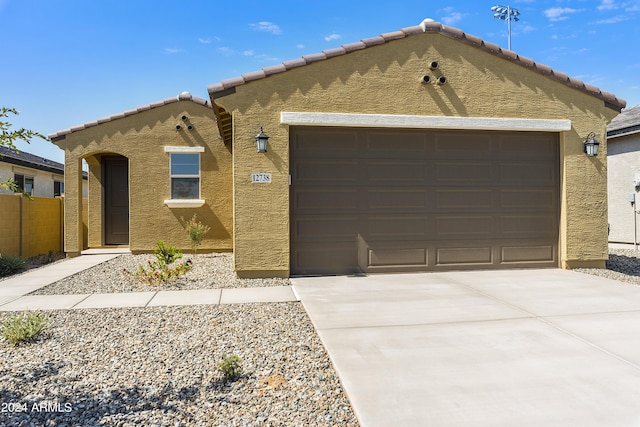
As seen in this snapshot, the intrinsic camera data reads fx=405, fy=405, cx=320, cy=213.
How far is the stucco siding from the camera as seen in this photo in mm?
13406

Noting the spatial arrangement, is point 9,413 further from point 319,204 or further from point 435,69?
point 435,69

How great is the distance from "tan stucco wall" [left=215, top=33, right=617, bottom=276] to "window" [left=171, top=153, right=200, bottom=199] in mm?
4817

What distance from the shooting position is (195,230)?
11.1 meters

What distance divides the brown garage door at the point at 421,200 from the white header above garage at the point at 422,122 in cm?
22

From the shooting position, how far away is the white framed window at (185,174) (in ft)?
38.1

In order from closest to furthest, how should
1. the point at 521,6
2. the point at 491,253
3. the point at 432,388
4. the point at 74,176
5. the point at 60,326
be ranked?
the point at 432,388 < the point at 60,326 < the point at 491,253 < the point at 74,176 < the point at 521,6

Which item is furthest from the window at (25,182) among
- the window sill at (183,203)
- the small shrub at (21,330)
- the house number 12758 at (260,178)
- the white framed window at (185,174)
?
the small shrub at (21,330)

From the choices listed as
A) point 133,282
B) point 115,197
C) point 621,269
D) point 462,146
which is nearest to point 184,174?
point 115,197

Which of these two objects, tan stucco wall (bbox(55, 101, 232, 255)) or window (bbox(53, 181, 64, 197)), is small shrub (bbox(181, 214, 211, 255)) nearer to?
tan stucco wall (bbox(55, 101, 232, 255))

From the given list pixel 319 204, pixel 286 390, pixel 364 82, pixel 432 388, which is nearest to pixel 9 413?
pixel 286 390

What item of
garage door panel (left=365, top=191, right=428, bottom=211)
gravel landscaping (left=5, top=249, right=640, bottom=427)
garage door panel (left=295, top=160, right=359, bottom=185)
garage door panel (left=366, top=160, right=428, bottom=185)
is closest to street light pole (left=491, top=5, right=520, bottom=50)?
garage door panel (left=366, top=160, right=428, bottom=185)

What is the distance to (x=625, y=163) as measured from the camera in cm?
1376

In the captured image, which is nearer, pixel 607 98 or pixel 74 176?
pixel 607 98

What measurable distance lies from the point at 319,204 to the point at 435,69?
3460 mm
